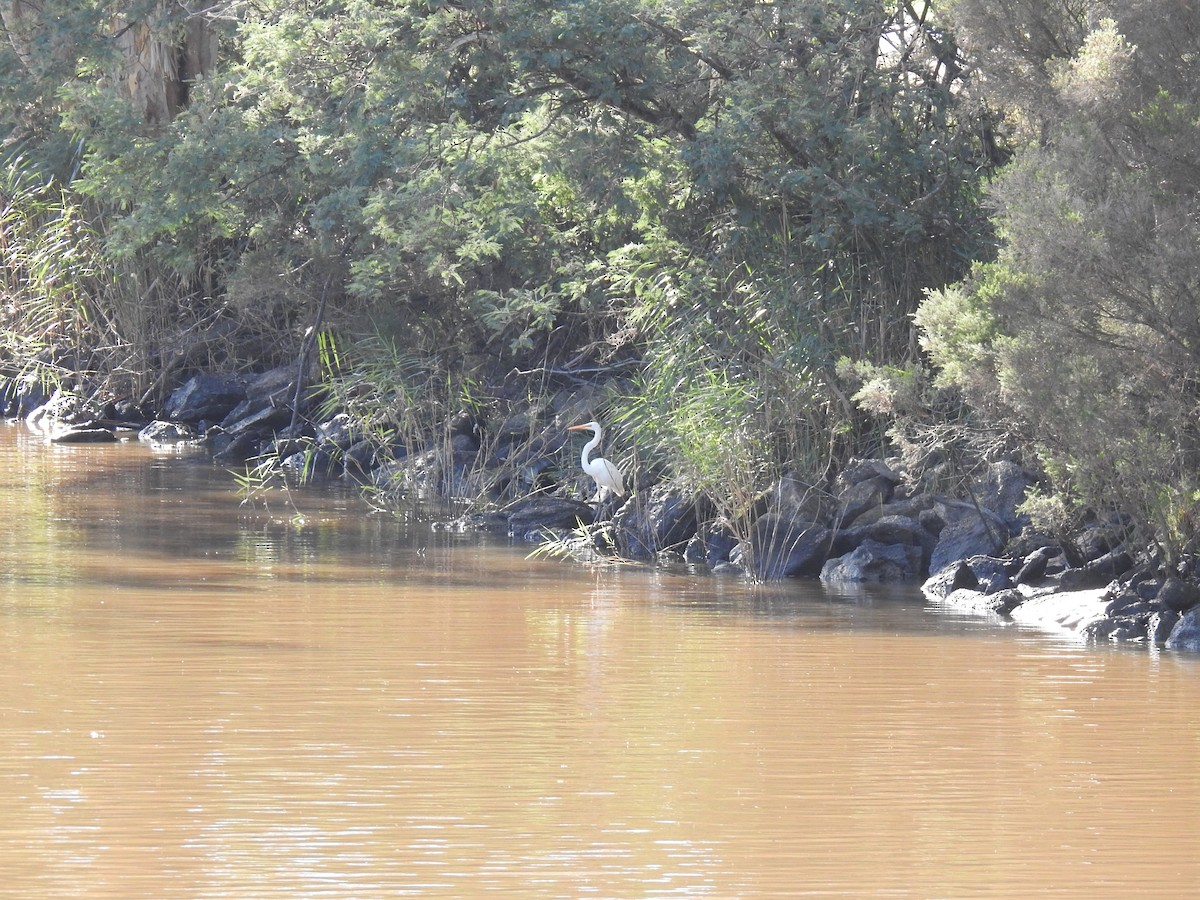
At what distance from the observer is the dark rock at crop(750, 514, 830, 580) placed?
38.8 ft

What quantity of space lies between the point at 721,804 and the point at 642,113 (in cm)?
803

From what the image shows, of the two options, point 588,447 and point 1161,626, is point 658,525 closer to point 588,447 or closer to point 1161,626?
point 588,447

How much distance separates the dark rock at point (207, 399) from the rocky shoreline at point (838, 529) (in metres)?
2.99

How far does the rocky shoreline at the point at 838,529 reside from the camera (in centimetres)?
1013

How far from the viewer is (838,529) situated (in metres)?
12.1

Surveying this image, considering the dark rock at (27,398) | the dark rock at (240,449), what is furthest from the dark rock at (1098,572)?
the dark rock at (27,398)

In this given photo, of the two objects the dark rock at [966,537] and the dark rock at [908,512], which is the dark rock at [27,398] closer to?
the dark rock at [908,512]

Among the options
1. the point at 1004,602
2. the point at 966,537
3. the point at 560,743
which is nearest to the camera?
the point at 560,743

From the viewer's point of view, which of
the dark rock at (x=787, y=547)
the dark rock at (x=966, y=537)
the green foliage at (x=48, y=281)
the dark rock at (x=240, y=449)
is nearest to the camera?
the dark rock at (x=966, y=537)

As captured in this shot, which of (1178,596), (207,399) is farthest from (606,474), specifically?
(207,399)

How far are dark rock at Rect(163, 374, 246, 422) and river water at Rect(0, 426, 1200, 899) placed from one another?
876 centimetres

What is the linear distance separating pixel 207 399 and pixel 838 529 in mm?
10137

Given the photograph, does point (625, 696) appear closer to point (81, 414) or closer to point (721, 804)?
point (721, 804)

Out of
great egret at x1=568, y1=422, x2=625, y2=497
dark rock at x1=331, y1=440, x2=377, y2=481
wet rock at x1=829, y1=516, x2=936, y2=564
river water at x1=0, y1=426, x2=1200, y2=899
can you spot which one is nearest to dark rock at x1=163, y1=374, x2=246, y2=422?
dark rock at x1=331, y1=440, x2=377, y2=481
